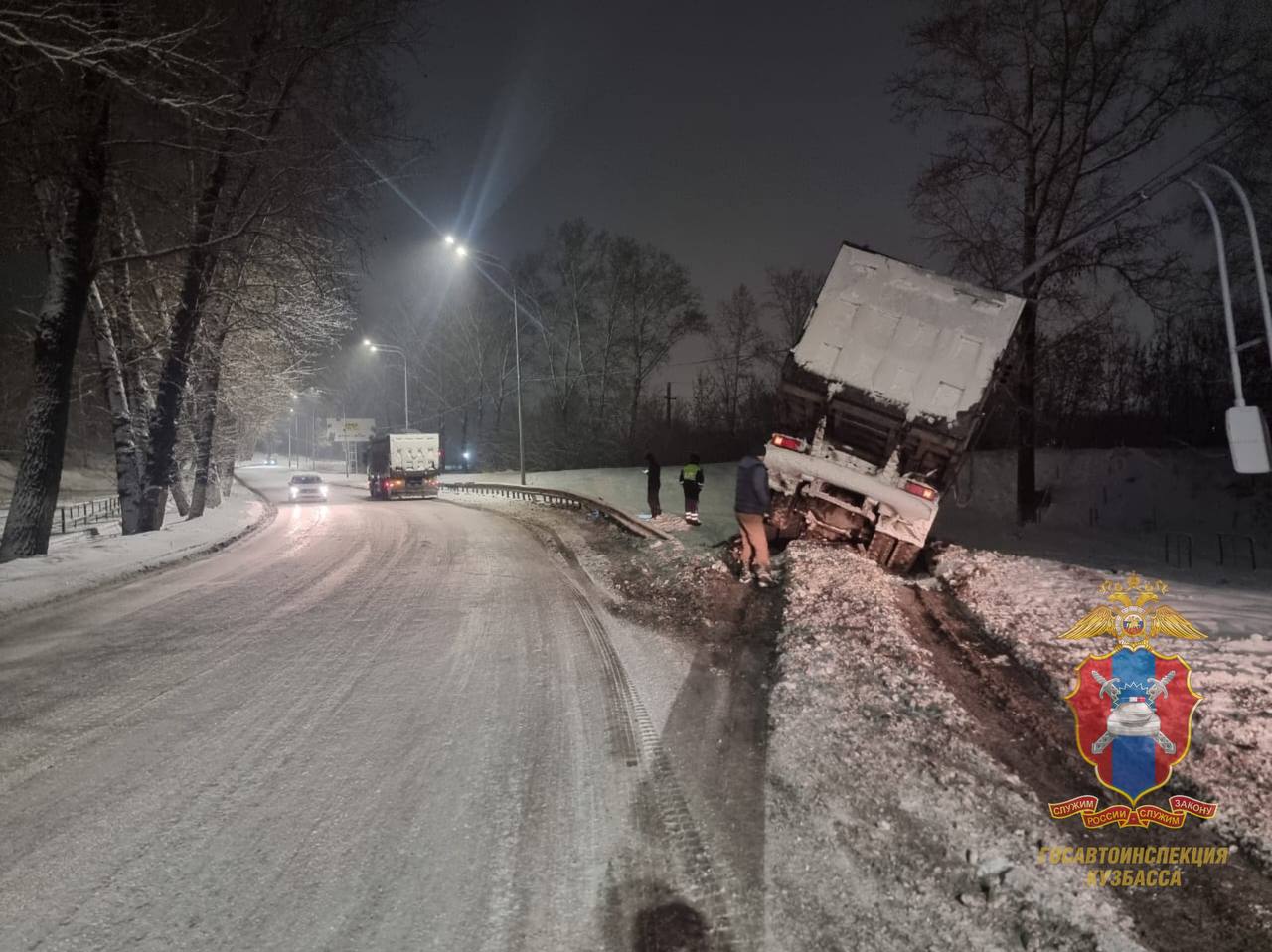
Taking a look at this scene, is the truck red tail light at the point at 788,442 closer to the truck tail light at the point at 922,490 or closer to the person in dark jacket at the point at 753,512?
the person in dark jacket at the point at 753,512

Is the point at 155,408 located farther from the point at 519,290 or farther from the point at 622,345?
the point at 622,345

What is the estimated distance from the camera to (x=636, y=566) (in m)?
11.8

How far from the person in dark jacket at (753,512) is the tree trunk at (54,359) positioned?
37.2 ft

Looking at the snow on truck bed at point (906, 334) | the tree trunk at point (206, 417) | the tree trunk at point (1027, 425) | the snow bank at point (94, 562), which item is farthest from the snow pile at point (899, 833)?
the tree trunk at point (206, 417)

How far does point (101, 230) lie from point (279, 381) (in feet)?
33.4

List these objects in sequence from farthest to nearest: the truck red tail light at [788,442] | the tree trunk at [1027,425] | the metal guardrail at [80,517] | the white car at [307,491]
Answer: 1. the white car at [307,491]
2. the metal guardrail at [80,517]
3. the tree trunk at [1027,425]
4. the truck red tail light at [788,442]

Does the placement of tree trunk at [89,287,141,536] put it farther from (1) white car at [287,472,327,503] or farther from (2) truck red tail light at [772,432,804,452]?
(1) white car at [287,472,327,503]

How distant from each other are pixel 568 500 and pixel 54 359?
1481cm

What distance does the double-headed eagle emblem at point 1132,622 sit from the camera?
6.40 m

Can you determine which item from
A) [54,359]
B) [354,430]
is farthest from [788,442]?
[354,430]

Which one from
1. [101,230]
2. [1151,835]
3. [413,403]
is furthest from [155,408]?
[413,403]

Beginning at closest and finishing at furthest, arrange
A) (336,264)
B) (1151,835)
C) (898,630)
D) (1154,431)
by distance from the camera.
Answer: (1151,835) < (898,630) < (336,264) < (1154,431)

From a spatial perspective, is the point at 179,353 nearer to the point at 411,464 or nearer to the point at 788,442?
the point at 788,442

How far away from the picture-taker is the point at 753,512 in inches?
381
